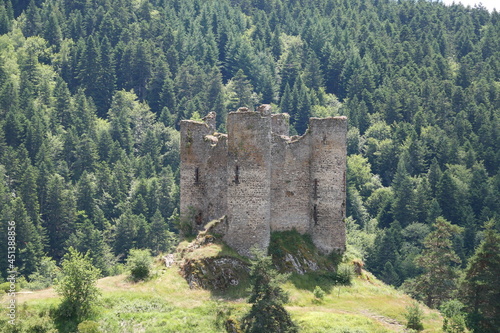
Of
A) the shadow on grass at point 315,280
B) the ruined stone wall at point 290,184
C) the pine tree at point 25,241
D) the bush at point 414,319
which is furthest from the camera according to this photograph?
the pine tree at point 25,241

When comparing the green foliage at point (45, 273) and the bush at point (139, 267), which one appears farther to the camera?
the green foliage at point (45, 273)

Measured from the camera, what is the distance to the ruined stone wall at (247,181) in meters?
59.7

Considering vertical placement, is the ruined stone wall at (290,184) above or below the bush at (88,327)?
above

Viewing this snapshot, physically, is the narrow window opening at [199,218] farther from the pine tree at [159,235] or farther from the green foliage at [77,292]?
the pine tree at [159,235]

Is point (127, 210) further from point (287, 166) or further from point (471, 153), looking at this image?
point (287, 166)

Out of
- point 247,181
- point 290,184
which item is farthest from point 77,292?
point 290,184

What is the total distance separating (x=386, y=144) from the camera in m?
177

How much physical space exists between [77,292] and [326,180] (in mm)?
18423

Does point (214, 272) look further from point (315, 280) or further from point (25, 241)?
point (25, 241)

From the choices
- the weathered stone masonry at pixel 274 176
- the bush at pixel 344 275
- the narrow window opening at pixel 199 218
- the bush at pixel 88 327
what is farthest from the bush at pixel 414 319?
the bush at pixel 88 327

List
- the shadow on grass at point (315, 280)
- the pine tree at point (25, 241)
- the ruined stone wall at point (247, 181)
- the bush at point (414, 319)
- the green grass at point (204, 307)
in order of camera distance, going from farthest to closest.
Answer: the pine tree at point (25, 241) < the shadow on grass at point (315, 280) < the ruined stone wall at point (247, 181) < the bush at point (414, 319) < the green grass at point (204, 307)

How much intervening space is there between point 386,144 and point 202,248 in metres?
121

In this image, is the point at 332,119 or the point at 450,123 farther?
the point at 450,123

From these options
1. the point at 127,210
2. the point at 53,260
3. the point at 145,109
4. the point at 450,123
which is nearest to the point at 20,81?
the point at 145,109
